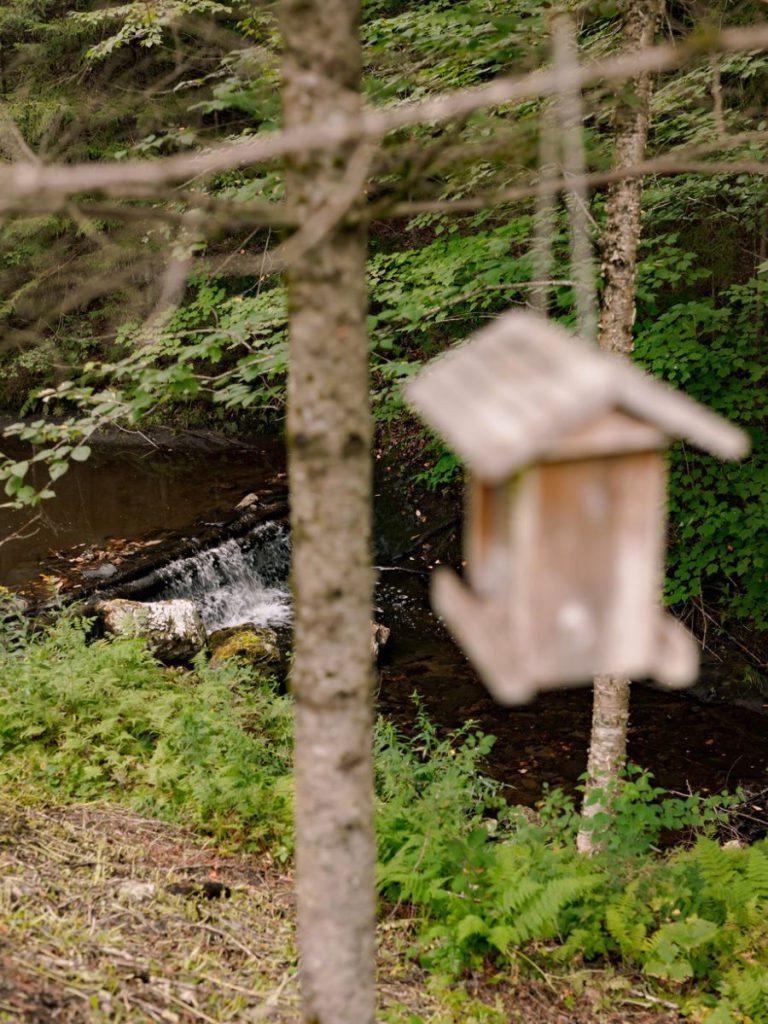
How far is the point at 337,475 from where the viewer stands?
1762 millimetres

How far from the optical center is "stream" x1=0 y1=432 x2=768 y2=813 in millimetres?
7324

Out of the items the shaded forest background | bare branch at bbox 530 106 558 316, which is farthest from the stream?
bare branch at bbox 530 106 558 316

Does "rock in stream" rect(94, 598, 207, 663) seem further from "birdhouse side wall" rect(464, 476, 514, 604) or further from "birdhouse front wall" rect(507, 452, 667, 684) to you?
"birdhouse front wall" rect(507, 452, 667, 684)

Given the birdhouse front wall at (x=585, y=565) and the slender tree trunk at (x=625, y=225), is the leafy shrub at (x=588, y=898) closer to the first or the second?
the slender tree trunk at (x=625, y=225)

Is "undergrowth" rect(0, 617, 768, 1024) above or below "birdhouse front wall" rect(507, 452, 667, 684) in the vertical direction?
below

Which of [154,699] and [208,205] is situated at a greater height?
[208,205]

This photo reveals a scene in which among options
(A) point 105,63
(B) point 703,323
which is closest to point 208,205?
(B) point 703,323

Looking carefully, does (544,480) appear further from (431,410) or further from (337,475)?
(337,475)

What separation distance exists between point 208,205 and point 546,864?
3.66 metres

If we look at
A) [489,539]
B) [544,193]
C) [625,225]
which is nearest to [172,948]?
[489,539]

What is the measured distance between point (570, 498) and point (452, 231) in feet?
15.8

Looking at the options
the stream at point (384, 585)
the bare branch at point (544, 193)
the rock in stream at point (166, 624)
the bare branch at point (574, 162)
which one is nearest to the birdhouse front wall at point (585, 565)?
the bare branch at point (574, 162)

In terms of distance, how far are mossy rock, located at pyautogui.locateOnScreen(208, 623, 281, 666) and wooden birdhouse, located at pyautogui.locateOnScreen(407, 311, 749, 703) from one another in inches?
290

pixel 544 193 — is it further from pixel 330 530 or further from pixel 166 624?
pixel 166 624
